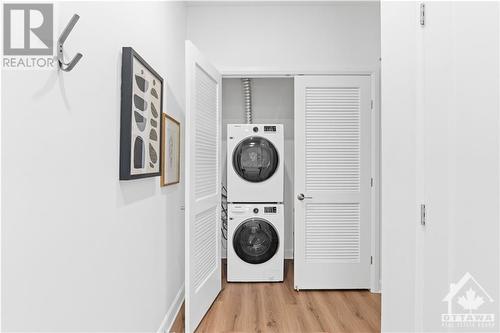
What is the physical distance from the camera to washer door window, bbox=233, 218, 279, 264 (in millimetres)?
3410

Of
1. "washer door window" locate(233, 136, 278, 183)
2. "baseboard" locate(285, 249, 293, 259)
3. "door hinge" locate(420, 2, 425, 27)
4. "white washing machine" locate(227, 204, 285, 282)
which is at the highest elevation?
"door hinge" locate(420, 2, 425, 27)

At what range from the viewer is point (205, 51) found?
10.7 ft

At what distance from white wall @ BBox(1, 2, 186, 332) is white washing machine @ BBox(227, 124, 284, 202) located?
1.48 m

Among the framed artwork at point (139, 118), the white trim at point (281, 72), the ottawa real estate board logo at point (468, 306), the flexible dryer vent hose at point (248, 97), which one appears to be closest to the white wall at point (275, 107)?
the flexible dryer vent hose at point (248, 97)

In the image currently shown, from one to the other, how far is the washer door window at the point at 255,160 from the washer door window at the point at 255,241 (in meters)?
0.47

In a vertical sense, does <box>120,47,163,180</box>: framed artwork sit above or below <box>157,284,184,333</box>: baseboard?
above

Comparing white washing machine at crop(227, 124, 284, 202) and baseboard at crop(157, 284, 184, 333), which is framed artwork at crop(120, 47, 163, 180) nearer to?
baseboard at crop(157, 284, 184, 333)

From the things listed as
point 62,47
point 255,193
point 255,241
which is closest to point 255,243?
point 255,241

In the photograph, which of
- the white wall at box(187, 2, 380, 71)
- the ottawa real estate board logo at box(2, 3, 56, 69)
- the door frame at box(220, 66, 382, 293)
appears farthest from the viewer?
the white wall at box(187, 2, 380, 71)

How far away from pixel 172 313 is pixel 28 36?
7.08ft

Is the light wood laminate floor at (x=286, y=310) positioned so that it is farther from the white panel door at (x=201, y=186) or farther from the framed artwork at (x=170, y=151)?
the framed artwork at (x=170, y=151)

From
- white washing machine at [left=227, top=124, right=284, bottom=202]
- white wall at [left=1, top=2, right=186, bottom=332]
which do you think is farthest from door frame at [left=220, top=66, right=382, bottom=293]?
white wall at [left=1, top=2, right=186, bottom=332]

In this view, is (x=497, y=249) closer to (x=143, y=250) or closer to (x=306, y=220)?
(x=143, y=250)

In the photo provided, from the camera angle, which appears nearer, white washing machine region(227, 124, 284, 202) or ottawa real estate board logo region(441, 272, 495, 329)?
ottawa real estate board logo region(441, 272, 495, 329)
